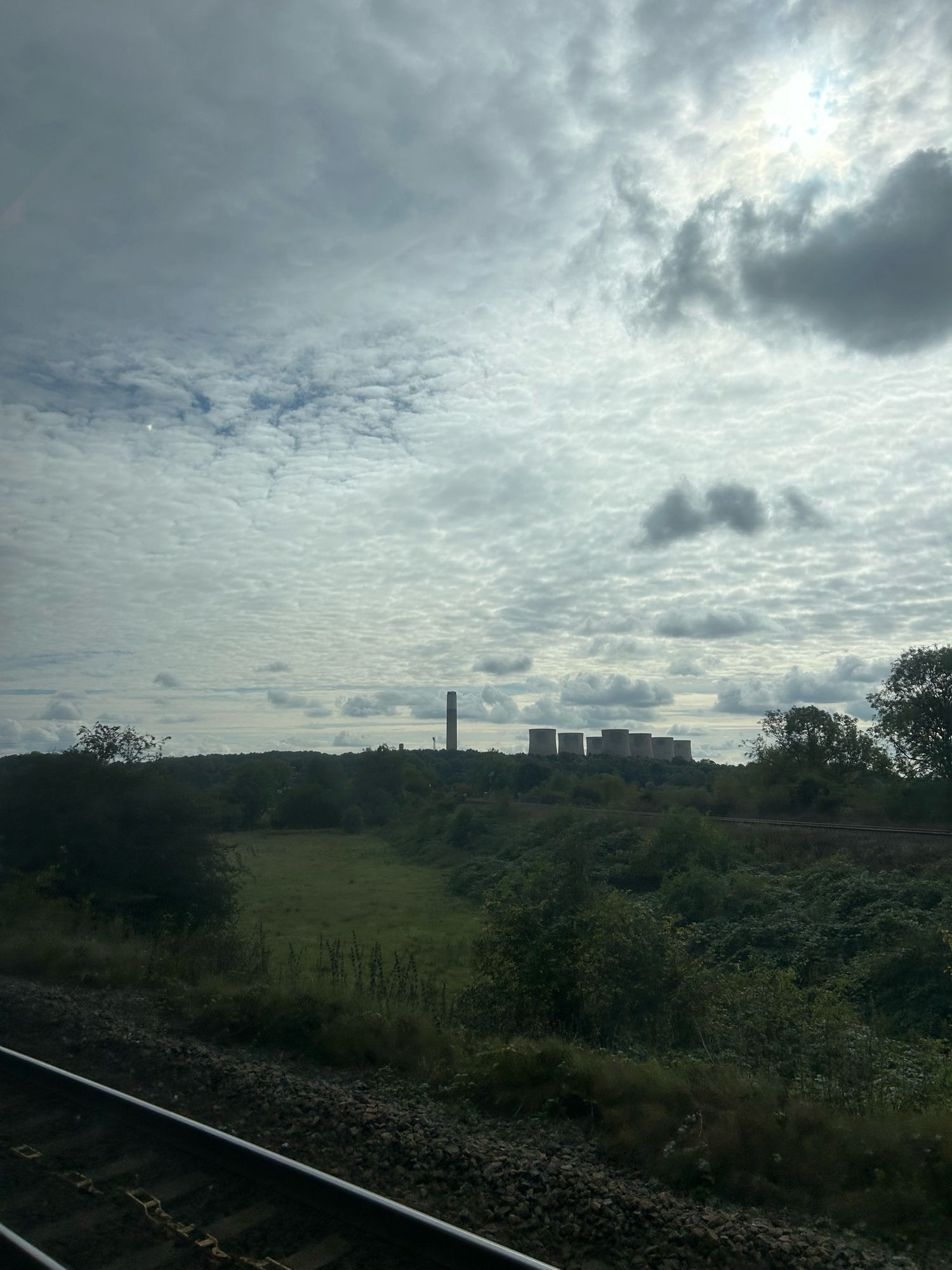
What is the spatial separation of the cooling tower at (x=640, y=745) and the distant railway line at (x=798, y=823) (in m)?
57.0

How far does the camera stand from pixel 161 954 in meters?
14.6

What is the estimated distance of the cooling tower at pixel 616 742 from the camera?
370ft

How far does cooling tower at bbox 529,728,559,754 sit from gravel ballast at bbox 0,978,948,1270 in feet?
350

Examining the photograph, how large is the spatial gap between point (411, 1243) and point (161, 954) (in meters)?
10.6

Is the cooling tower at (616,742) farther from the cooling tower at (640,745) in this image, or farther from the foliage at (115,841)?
the foliage at (115,841)

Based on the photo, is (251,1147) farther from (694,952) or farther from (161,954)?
(694,952)

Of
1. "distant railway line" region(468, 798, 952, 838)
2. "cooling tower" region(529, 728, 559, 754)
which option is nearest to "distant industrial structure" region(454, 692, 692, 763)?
"cooling tower" region(529, 728, 559, 754)

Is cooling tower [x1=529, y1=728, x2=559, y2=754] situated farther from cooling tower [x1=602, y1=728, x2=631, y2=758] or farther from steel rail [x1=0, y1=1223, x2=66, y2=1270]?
steel rail [x1=0, y1=1223, x2=66, y2=1270]

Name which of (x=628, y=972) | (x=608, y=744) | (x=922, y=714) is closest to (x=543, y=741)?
(x=608, y=744)

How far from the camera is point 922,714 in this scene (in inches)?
1953

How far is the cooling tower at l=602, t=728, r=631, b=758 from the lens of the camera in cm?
11288

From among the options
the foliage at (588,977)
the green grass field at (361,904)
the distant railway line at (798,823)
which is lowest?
the green grass field at (361,904)

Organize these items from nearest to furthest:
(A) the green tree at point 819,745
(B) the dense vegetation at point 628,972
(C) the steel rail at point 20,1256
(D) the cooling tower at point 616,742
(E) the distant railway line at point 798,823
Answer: (C) the steel rail at point 20,1256 < (B) the dense vegetation at point 628,972 < (E) the distant railway line at point 798,823 < (A) the green tree at point 819,745 < (D) the cooling tower at point 616,742

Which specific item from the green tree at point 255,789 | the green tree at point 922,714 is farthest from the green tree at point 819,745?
the green tree at point 255,789
